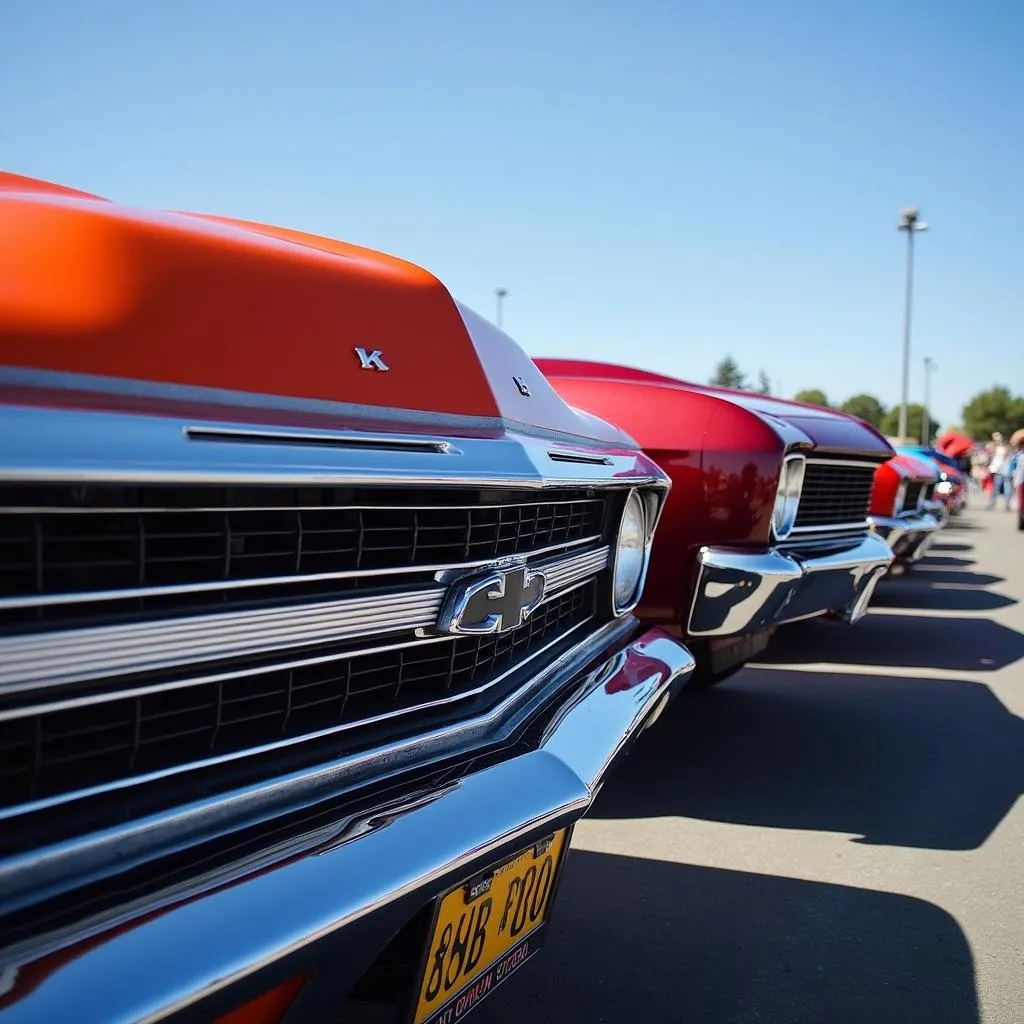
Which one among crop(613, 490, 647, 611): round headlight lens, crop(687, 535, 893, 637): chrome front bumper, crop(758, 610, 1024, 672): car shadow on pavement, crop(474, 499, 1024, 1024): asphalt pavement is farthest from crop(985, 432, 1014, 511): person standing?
crop(613, 490, 647, 611): round headlight lens

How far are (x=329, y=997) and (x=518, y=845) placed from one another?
0.38 m

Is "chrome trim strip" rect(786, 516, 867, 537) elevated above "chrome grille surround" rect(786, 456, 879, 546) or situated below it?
below

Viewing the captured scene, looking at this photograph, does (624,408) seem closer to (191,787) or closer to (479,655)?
(479,655)

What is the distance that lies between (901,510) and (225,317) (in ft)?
22.3

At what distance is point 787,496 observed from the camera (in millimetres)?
3879

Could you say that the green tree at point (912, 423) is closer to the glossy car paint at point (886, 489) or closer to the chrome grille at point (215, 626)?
the glossy car paint at point (886, 489)

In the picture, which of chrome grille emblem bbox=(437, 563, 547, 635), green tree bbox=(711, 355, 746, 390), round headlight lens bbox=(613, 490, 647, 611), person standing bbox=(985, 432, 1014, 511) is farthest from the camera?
green tree bbox=(711, 355, 746, 390)

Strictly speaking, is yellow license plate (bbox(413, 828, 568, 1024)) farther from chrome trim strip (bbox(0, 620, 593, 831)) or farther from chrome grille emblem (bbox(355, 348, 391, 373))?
chrome grille emblem (bbox(355, 348, 391, 373))

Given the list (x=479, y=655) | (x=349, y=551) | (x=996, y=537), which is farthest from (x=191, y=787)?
(x=996, y=537)

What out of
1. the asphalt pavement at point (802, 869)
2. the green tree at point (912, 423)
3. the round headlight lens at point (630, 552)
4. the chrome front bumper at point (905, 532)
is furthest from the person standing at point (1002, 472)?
the green tree at point (912, 423)

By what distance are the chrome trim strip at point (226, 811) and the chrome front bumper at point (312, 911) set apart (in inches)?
2.7

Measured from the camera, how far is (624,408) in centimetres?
377

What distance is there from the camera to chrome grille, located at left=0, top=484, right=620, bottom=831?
1.10 metres

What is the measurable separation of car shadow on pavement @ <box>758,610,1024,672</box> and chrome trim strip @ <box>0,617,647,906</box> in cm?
440
